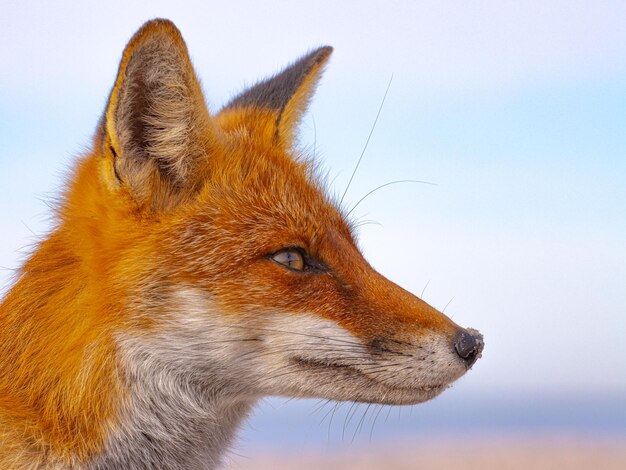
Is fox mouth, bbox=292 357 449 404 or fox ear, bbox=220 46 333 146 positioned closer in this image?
fox mouth, bbox=292 357 449 404

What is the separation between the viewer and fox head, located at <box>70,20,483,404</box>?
482 cm

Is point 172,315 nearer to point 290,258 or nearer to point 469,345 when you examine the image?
point 290,258

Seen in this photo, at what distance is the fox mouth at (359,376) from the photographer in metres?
4.89

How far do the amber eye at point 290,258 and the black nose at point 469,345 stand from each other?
3.74ft

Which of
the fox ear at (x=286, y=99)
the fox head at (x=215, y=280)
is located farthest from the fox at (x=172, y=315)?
the fox ear at (x=286, y=99)

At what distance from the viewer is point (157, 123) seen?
5.14 meters

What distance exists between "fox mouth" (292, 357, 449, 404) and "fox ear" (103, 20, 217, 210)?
1428 mm

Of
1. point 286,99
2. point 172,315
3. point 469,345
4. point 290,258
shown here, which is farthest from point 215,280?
point 286,99

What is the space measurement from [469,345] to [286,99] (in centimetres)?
268

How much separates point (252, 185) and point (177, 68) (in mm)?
1036

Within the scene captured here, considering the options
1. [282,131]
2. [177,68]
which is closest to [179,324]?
[177,68]

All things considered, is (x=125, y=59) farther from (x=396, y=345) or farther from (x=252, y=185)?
(x=396, y=345)

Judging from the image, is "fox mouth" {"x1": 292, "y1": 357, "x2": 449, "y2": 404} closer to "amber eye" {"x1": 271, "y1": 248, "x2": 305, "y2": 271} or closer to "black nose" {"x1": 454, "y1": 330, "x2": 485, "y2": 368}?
"black nose" {"x1": 454, "y1": 330, "x2": 485, "y2": 368}

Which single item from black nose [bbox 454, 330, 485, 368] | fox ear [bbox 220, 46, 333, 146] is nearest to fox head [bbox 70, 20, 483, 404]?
black nose [bbox 454, 330, 485, 368]
